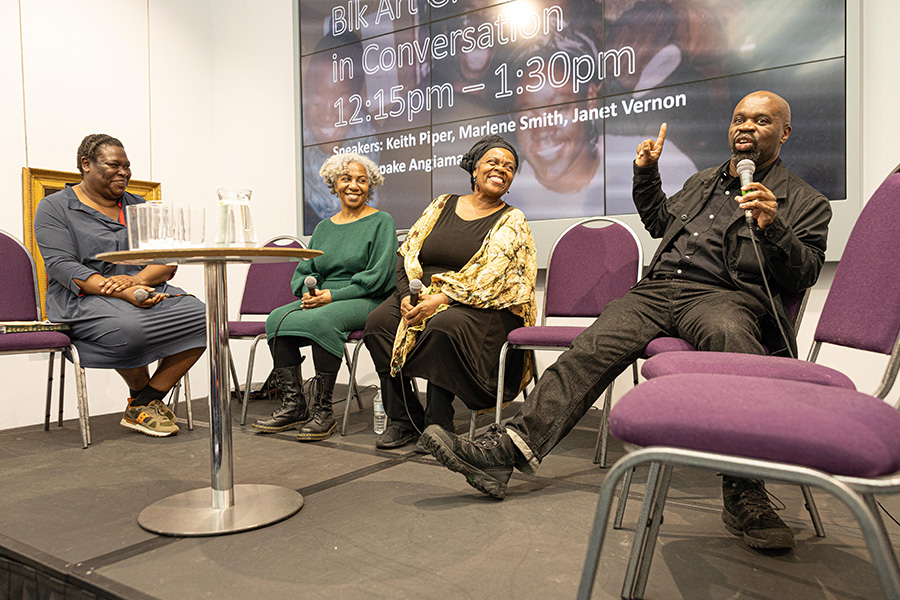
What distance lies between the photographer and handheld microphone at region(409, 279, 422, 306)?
2.58m

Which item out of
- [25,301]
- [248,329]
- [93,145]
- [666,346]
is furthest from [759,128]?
[25,301]

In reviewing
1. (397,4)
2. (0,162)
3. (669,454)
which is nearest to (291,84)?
(397,4)

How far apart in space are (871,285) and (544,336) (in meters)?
1.09

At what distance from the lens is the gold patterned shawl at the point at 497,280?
2547 mm

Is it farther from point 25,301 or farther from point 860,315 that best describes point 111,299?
point 860,315

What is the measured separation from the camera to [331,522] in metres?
1.73

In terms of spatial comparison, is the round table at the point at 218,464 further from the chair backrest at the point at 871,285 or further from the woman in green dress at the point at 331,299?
the chair backrest at the point at 871,285

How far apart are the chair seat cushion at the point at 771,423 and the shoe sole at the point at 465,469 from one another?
36.3 inches

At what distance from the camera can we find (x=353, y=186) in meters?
3.21

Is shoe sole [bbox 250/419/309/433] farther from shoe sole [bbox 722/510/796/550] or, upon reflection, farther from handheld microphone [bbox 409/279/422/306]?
shoe sole [bbox 722/510/796/550]

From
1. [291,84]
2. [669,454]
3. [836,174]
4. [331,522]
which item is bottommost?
[331,522]

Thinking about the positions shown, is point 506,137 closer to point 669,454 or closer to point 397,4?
point 397,4

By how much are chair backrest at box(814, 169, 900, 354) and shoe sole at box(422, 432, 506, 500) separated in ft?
3.02

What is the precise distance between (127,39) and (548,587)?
14.6 feet
